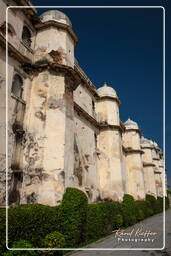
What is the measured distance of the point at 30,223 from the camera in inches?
330

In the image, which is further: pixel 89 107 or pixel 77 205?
pixel 89 107

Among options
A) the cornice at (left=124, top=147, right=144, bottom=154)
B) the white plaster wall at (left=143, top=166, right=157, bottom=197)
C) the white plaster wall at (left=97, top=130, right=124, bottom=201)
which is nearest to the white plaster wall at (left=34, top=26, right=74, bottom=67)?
the white plaster wall at (left=97, top=130, right=124, bottom=201)

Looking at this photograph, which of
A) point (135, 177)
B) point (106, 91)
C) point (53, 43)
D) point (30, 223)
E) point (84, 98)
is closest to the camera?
→ point (30, 223)

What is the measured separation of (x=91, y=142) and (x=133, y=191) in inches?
490

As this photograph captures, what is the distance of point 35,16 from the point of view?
14.9 m

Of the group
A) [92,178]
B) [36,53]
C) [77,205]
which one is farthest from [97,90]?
[77,205]

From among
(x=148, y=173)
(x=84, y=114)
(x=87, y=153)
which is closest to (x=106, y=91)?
(x=84, y=114)

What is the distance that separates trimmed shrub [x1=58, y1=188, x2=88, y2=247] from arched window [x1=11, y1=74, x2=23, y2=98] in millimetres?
5530

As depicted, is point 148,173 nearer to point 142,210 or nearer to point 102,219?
point 142,210

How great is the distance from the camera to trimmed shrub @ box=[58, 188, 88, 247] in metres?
10.1

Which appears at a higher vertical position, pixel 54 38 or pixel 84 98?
pixel 54 38

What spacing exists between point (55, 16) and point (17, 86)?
5581 mm

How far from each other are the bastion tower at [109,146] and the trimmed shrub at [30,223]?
1226 centimetres

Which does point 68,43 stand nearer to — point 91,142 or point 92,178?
point 91,142
